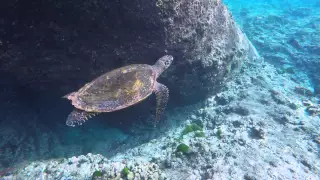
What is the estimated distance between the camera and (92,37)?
14.1 ft

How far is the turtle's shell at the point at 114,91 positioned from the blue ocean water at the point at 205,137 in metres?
1.47

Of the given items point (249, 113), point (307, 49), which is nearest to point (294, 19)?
point (307, 49)

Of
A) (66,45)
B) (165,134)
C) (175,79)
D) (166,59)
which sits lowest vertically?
(165,134)

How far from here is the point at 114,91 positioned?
13.0 feet

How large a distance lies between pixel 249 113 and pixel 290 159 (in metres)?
1.91

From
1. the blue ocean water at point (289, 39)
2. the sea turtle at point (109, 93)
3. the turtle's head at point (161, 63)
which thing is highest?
the turtle's head at point (161, 63)

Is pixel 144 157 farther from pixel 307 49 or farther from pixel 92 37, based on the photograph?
pixel 307 49

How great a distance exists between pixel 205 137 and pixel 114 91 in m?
3.01

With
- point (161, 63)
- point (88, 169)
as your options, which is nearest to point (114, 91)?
point (161, 63)

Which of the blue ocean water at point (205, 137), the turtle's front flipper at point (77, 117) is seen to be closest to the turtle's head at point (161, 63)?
the turtle's front flipper at point (77, 117)

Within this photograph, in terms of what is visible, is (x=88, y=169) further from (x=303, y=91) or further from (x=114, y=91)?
(x=303, y=91)

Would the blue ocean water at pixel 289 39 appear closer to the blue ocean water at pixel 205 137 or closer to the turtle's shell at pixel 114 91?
the blue ocean water at pixel 205 137

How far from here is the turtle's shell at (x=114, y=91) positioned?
385 centimetres

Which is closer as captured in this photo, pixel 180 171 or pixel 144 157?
pixel 180 171
